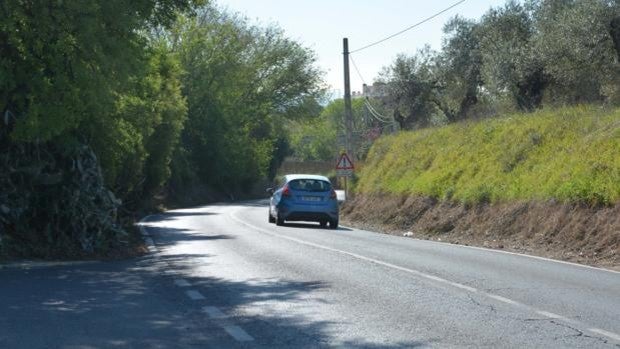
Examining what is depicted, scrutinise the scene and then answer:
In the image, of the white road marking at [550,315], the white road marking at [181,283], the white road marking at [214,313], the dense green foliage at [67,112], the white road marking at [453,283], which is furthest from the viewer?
the dense green foliage at [67,112]

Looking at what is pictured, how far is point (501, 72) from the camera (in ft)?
115

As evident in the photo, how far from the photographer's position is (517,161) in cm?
2634

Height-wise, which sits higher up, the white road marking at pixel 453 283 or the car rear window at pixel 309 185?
the car rear window at pixel 309 185

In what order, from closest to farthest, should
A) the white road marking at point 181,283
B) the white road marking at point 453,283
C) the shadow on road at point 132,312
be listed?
1. the shadow on road at point 132,312
2. the white road marking at point 453,283
3. the white road marking at point 181,283

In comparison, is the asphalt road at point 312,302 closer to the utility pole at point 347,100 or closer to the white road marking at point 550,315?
the white road marking at point 550,315

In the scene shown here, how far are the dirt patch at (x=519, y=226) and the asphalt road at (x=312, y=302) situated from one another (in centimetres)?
182

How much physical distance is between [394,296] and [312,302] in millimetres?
1116

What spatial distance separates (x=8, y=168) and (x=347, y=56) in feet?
77.7

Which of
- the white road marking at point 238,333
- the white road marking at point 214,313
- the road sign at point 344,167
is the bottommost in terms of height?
the white road marking at point 238,333

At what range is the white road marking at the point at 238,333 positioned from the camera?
851cm

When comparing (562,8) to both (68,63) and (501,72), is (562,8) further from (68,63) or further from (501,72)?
(68,63)

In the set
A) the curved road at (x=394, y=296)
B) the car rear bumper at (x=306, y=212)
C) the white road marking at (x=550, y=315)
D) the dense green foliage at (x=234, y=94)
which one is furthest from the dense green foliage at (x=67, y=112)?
the dense green foliage at (x=234, y=94)

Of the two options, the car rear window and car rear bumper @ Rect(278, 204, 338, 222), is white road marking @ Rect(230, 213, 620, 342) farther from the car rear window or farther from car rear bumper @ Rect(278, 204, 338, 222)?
the car rear window

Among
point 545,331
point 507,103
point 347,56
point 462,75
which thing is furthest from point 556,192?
point 462,75
